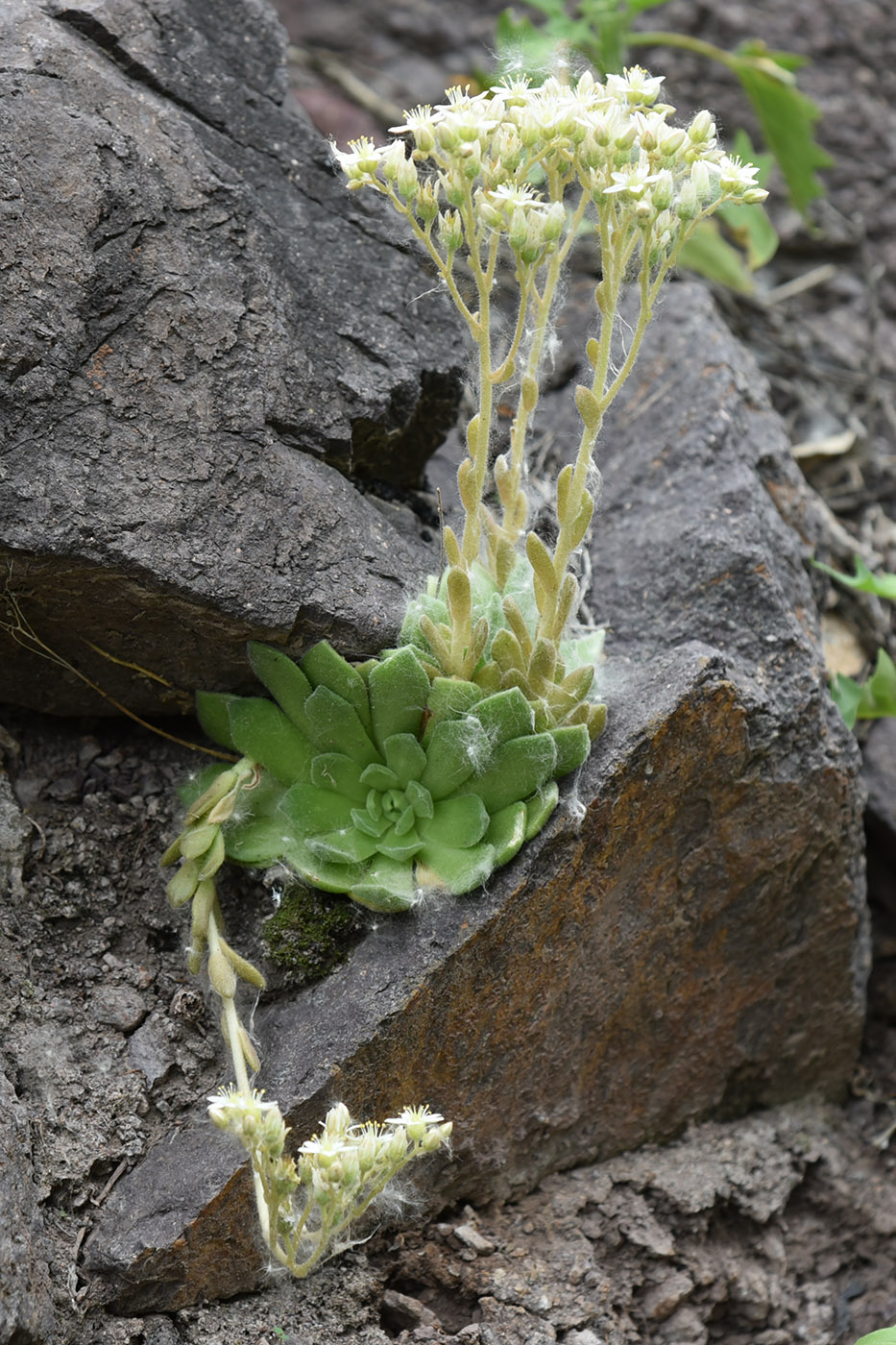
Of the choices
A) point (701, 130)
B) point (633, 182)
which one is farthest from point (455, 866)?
point (701, 130)

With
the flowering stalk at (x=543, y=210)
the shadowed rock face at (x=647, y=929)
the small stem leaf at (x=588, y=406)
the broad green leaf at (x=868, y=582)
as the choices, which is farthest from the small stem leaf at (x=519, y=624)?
the broad green leaf at (x=868, y=582)

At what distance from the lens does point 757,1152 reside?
8.26ft

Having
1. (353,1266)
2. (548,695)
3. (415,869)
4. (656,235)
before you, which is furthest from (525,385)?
(353,1266)

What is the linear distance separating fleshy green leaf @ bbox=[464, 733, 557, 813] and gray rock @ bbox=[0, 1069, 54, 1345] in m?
0.88

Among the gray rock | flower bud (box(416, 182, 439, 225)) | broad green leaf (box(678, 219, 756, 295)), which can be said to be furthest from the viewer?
broad green leaf (box(678, 219, 756, 295))

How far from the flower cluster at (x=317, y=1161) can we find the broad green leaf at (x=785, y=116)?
10.8 ft

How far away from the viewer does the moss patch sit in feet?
6.82

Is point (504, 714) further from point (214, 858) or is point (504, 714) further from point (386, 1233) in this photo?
point (386, 1233)

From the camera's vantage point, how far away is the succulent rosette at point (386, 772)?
80.1 inches

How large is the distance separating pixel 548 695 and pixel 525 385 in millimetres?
540

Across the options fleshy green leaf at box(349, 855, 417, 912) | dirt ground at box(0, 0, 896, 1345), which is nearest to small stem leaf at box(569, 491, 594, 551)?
fleshy green leaf at box(349, 855, 417, 912)

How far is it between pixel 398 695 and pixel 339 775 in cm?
19

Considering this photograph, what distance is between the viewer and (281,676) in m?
2.10

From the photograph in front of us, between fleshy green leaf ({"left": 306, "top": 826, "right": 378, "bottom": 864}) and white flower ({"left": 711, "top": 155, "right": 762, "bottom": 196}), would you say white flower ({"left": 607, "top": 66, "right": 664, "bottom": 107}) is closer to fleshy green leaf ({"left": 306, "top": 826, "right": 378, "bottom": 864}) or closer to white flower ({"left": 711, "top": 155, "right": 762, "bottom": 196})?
white flower ({"left": 711, "top": 155, "right": 762, "bottom": 196})
